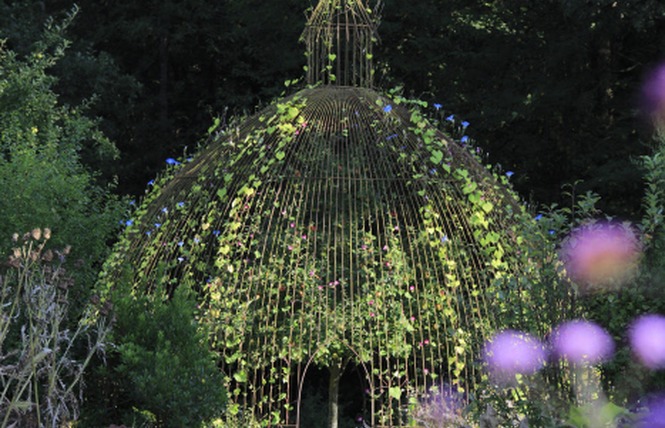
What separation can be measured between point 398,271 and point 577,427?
408cm

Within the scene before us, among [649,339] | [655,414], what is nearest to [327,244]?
[649,339]

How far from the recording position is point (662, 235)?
4879 millimetres

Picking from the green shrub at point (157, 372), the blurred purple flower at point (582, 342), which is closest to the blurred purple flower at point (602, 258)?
the blurred purple flower at point (582, 342)

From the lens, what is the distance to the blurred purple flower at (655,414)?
3262 millimetres

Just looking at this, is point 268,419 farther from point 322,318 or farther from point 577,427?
point 577,427

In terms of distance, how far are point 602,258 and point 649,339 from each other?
A: 1.82 feet

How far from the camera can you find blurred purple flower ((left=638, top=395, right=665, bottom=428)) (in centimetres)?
326

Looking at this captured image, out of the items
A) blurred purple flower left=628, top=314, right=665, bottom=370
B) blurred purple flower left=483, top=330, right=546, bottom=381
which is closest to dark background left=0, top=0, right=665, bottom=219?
blurred purple flower left=483, top=330, right=546, bottom=381

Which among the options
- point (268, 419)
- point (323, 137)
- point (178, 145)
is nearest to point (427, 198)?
point (323, 137)

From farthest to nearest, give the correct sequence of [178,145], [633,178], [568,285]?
[178,145], [633,178], [568,285]

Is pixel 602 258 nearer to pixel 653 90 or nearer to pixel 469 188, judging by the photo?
pixel 469 188

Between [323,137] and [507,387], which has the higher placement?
[323,137]

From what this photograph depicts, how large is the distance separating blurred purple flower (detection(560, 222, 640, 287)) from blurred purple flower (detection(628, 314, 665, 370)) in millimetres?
259

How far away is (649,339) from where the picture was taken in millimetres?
4453
